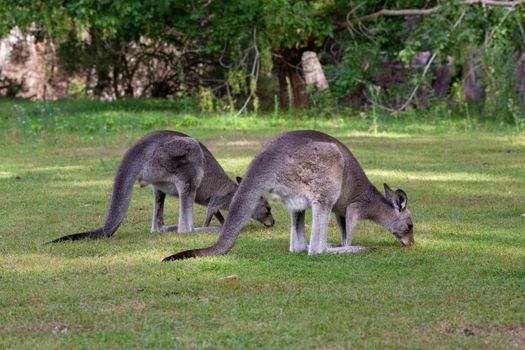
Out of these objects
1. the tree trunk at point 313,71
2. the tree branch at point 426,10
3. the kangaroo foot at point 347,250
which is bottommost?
the kangaroo foot at point 347,250

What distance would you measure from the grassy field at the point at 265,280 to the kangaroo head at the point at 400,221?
12 cm

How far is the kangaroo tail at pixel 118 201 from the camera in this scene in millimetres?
7664

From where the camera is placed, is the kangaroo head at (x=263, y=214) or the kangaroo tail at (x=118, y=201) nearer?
the kangaroo tail at (x=118, y=201)

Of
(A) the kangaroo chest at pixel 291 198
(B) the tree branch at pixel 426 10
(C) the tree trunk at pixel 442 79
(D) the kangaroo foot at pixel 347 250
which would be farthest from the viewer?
(C) the tree trunk at pixel 442 79

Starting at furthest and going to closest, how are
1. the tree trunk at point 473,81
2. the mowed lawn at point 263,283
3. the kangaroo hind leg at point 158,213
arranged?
1. the tree trunk at point 473,81
2. the kangaroo hind leg at point 158,213
3. the mowed lawn at point 263,283

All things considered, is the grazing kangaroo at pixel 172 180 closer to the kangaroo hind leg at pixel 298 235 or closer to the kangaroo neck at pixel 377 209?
the kangaroo hind leg at pixel 298 235

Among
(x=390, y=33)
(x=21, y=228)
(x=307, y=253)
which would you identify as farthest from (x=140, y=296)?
(x=390, y=33)

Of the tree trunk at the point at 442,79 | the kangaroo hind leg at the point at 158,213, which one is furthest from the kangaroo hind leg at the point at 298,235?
the tree trunk at the point at 442,79

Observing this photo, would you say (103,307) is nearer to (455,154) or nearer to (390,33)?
(455,154)

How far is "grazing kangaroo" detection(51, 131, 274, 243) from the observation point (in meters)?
7.70

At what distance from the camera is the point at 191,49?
85.0ft

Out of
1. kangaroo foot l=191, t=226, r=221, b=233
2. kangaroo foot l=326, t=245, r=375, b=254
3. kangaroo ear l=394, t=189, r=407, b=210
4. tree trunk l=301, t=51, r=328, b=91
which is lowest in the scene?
kangaroo foot l=191, t=226, r=221, b=233

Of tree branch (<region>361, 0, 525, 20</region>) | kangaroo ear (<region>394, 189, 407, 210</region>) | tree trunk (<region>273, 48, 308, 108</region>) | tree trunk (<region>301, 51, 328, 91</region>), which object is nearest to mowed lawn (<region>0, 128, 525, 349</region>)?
kangaroo ear (<region>394, 189, 407, 210</region>)

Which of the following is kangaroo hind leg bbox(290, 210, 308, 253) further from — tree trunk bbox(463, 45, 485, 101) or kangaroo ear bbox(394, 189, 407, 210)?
tree trunk bbox(463, 45, 485, 101)
